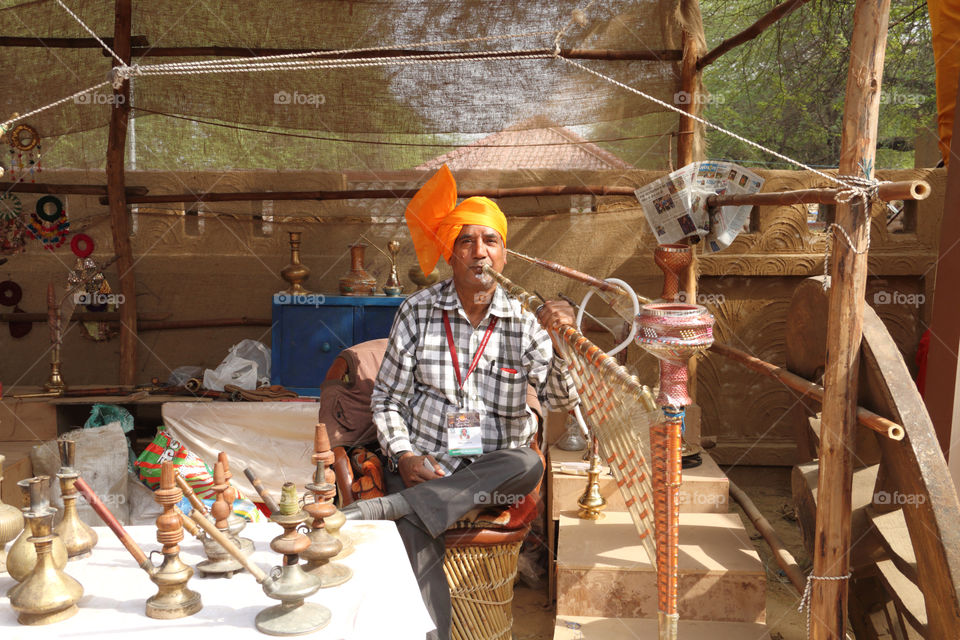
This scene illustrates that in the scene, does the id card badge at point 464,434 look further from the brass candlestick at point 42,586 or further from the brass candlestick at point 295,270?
the brass candlestick at point 295,270

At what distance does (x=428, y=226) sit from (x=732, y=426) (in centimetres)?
266

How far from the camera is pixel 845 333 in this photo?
94.3 inches

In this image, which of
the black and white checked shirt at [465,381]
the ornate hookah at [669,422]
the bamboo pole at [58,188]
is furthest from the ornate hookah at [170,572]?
the bamboo pole at [58,188]

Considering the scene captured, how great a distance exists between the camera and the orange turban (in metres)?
3.29

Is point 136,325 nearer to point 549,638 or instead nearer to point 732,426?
point 549,638

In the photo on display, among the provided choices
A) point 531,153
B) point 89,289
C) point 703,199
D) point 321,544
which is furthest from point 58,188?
point 321,544

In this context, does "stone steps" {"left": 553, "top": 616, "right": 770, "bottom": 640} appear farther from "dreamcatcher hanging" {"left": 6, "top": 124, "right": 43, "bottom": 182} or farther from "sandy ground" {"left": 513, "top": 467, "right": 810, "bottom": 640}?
"dreamcatcher hanging" {"left": 6, "top": 124, "right": 43, "bottom": 182}

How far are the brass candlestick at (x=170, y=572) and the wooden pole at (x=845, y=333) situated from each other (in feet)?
6.14

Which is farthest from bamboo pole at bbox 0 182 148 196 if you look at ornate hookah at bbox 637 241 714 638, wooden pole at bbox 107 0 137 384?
ornate hookah at bbox 637 241 714 638

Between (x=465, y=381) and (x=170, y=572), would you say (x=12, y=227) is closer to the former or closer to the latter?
(x=465, y=381)

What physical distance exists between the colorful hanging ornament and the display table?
12.2 ft

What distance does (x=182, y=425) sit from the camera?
4453 millimetres

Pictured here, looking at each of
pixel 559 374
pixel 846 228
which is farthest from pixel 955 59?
pixel 559 374

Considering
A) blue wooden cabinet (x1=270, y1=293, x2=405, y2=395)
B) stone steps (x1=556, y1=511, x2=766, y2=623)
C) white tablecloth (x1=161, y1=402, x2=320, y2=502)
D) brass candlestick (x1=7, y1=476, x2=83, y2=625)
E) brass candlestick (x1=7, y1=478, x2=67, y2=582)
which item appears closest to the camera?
brass candlestick (x1=7, y1=476, x2=83, y2=625)
